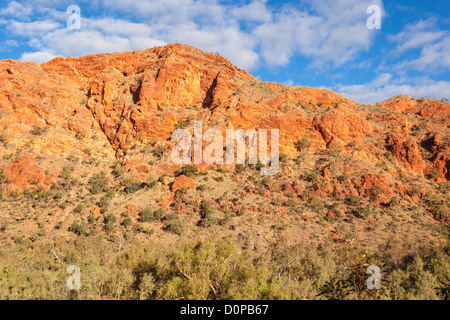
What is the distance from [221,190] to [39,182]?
23647 mm

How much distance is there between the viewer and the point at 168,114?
39594 mm

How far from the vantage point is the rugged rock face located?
115 ft

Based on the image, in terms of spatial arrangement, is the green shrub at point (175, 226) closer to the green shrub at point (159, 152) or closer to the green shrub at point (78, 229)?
the green shrub at point (78, 229)

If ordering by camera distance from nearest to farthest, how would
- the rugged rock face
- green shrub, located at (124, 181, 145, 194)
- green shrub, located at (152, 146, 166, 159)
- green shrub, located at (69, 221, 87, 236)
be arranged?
green shrub, located at (69, 221, 87, 236), green shrub, located at (124, 181, 145, 194), the rugged rock face, green shrub, located at (152, 146, 166, 159)

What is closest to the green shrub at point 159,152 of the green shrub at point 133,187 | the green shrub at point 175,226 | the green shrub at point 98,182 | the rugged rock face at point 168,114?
the rugged rock face at point 168,114

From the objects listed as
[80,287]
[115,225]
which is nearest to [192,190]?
[115,225]

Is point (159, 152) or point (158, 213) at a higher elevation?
point (159, 152)

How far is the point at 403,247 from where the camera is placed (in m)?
20.1

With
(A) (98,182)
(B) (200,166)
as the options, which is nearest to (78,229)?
(A) (98,182)

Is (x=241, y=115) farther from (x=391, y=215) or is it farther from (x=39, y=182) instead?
(x=39, y=182)

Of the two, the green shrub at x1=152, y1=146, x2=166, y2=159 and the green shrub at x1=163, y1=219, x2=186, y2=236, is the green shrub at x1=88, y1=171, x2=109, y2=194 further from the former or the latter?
the green shrub at x1=163, y1=219, x2=186, y2=236

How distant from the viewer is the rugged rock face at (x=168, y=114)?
35.0 m

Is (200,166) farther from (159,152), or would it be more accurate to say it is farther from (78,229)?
(78,229)

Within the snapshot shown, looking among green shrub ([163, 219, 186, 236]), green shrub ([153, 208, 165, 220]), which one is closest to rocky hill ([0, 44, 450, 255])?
green shrub ([153, 208, 165, 220])
